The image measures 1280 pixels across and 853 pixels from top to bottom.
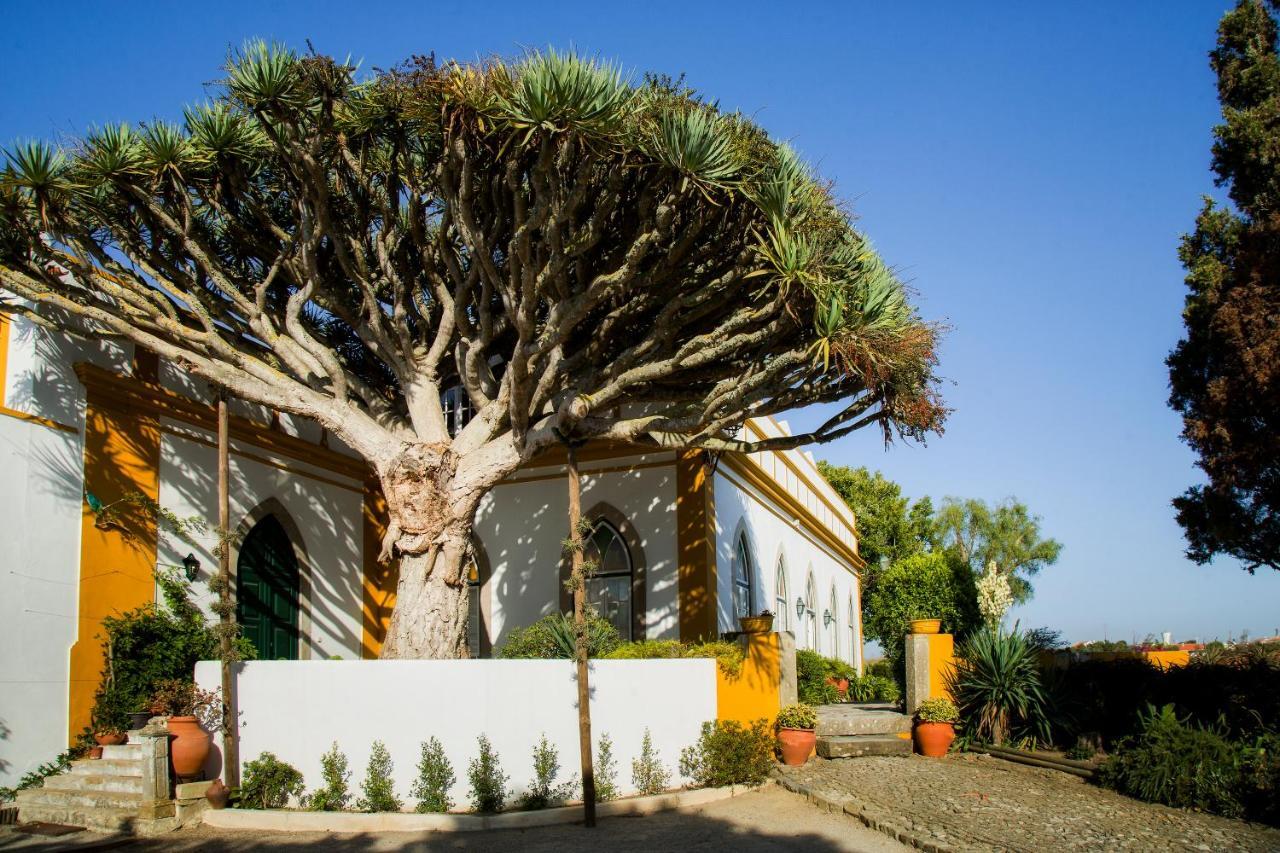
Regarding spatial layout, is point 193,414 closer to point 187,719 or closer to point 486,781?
point 187,719

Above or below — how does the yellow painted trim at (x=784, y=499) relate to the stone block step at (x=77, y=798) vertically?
above

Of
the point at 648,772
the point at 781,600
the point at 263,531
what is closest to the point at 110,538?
the point at 263,531

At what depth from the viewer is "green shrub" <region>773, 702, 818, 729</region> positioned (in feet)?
40.7

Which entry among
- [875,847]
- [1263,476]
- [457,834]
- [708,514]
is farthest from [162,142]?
[1263,476]

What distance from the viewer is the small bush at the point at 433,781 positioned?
974 centimetres

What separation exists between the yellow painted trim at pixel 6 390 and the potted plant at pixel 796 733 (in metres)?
9.36

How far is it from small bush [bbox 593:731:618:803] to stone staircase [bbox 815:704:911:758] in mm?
3486

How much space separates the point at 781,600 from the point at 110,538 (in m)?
13.2

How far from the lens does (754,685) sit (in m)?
12.2

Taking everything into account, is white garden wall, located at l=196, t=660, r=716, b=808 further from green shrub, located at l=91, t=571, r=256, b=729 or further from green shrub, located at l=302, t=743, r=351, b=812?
green shrub, located at l=91, t=571, r=256, b=729

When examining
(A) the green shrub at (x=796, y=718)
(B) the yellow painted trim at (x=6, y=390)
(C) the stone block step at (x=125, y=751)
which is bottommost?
(A) the green shrub at (x=796, y=718)

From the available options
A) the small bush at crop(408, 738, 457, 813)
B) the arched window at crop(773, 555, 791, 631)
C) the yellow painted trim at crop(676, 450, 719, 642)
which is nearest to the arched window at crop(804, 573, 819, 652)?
the arched window at crop(773, 555, 791, 631)

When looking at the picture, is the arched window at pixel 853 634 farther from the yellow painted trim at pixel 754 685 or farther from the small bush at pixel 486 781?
the small bush at pixel 486 781

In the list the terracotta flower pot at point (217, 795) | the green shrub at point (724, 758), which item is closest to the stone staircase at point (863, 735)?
the green shrub at point (724, 758)
